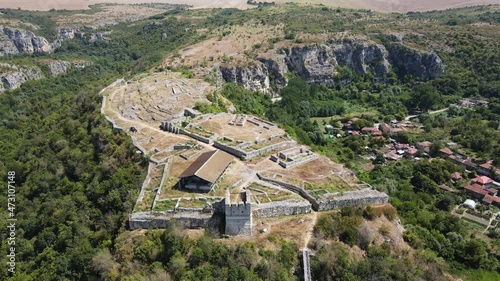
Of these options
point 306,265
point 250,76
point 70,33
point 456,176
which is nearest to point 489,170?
point 456,176

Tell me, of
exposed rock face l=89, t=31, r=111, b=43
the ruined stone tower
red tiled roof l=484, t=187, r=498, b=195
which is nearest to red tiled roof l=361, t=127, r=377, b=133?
red tiled roof l=484, t=187, r=498, b=195

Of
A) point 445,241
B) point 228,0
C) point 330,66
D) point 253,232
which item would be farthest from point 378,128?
point 228,0

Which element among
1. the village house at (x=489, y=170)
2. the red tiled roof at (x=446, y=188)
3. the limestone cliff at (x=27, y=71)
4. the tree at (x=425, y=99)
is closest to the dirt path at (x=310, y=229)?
the red tiled roof at (x=446, y=188)

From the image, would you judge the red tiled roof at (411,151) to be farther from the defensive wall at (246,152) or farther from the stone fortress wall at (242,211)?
the stone fortress wall at (242,211)

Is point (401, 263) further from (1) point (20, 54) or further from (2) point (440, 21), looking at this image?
(1) point (20, 54)

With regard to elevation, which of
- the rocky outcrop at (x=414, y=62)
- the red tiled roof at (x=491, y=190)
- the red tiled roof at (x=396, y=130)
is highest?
the rocky outcrop at (x=414, y=62)
